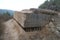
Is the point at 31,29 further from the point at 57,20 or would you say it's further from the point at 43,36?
the point at 57,20

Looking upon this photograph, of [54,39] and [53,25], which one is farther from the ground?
[53,25]

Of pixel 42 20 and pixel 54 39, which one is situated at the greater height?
pixel 42 20

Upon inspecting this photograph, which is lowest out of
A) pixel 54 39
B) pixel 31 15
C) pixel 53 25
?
pixel 54 39

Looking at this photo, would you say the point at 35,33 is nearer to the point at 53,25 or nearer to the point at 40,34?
the point at 40,34

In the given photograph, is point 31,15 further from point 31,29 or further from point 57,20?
point 57,20

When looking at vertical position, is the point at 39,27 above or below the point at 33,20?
below

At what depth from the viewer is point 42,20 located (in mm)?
2344

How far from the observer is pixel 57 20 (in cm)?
237

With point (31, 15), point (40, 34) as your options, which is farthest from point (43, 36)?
point (31, 15)

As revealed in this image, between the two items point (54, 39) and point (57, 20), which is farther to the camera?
point (57, 20)

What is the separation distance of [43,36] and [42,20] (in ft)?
0.99

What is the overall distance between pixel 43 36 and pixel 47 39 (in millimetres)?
80

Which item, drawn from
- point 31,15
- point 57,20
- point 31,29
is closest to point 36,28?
point 31,29

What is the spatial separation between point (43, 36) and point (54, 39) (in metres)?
0.18
